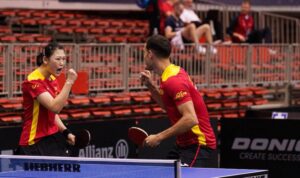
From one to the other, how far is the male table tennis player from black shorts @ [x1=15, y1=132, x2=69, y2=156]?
3.91 ft

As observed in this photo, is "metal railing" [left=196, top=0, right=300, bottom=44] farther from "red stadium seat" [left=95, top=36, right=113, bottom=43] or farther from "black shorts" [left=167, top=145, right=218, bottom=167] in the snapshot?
"black shorts" [left=167, top=145, right=218, bottom=167]

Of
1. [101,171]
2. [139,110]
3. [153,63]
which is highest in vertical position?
[153,63]

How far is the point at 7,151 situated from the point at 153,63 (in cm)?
483

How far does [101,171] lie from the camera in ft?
23.6

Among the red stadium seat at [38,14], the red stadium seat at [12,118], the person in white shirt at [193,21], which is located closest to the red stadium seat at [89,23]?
the red stadium seat at [38,14]

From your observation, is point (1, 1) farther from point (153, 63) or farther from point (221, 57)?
point (153, 63)

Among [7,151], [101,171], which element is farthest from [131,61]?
[101,171]

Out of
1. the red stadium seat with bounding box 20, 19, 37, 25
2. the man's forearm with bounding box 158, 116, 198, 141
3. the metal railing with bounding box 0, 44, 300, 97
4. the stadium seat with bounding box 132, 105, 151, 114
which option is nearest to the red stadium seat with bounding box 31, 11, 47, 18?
the red stadium seat with bounding box 20, 19, 37, 25

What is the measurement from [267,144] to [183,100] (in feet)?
15.7

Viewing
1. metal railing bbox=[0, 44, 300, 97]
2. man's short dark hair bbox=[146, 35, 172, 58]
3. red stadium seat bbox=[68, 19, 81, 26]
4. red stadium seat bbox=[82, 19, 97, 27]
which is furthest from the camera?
red stadium seat bbox=[82, 19, 97, 27]

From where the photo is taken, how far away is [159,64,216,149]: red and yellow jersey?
28.5 feet

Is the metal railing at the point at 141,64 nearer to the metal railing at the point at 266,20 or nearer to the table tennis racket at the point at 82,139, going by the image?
the metal railing at the point at 266,20

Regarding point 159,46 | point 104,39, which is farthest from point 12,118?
point 104,39

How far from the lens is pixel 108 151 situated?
49.3 ft
